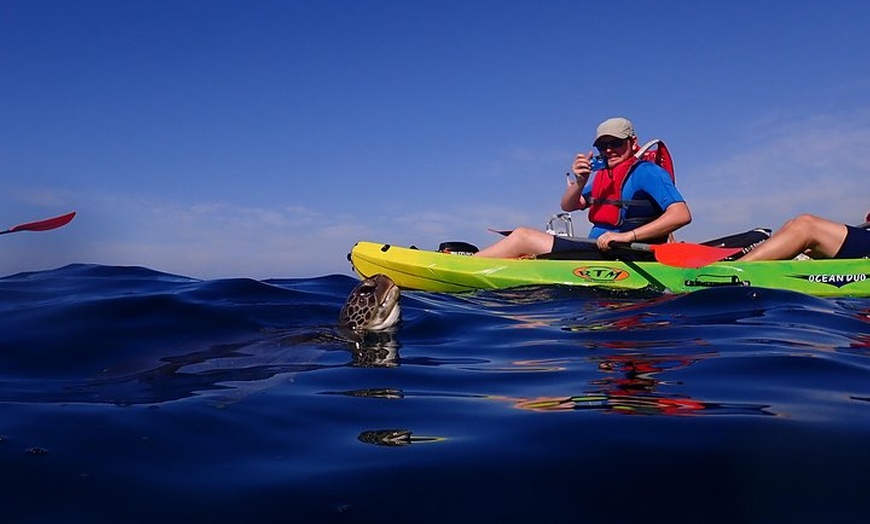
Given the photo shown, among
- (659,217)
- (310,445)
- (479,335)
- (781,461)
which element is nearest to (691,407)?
(781,461)

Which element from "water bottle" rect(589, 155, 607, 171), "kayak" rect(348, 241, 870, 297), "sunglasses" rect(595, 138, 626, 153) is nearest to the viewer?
"kayak" rect(348, 241, 870, 297)

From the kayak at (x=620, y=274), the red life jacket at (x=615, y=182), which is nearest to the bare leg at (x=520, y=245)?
the kayak at (x=620, y=274)

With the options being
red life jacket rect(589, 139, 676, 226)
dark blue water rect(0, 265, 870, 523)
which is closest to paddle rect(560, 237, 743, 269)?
red life jacket rect(589, 139, 676, 226)

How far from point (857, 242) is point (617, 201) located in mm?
2277

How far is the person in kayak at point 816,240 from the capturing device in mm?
6445

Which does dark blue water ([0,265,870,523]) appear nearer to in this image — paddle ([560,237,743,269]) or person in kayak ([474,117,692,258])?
paddle ([560,237,743,269])

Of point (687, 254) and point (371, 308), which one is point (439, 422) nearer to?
point (371, 308)

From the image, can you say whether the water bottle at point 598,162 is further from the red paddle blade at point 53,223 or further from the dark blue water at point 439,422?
the red paddle blade at point 53,223

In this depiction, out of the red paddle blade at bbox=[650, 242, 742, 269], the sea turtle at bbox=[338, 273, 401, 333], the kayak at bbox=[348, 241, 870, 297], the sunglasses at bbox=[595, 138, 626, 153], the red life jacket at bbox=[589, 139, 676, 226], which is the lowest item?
the sea turtle at bbox=[338, 273, 401, 333]

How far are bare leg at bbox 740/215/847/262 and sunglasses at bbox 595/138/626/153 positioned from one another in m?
1.87

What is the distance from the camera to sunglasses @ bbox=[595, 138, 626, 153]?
7527 mm

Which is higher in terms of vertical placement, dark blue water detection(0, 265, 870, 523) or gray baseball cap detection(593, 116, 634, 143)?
gray baseball cap detection(593, 116, 634, 143)

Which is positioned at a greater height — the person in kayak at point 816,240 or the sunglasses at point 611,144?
the sunglasses at point 611,144

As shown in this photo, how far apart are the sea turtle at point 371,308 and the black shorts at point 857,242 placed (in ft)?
15.3
